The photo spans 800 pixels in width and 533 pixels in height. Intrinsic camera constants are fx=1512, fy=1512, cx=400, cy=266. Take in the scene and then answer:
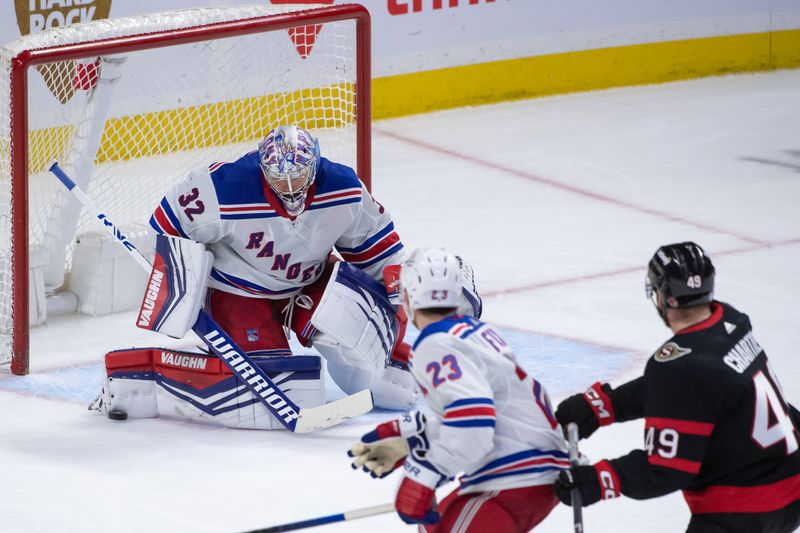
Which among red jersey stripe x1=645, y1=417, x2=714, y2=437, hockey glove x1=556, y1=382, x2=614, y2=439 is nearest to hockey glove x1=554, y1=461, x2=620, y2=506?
red jersey stripe x1=645, y1=417, x2=714, y2=437

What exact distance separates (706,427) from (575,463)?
9.4 inches

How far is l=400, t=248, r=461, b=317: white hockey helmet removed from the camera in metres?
2.62

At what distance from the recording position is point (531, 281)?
17.6 feet

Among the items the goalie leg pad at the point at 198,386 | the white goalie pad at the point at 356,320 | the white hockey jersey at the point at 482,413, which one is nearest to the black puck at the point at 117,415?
the goalie leg pad at the point at 198,386

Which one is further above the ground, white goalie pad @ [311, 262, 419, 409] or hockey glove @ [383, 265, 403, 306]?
hockey glove @ [383, 265, 403, 306]

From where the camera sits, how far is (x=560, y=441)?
2695mm

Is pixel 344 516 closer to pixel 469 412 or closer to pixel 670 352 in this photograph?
pixel 469 412

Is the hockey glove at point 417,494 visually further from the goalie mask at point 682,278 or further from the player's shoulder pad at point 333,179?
the player's shoulder pad at point 333,179

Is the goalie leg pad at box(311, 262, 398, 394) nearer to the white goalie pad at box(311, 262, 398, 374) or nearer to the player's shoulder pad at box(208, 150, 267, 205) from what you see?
the white goalie pad at box(311, 262, 398, 374)

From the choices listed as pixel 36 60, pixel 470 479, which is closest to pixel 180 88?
pixel 36 60

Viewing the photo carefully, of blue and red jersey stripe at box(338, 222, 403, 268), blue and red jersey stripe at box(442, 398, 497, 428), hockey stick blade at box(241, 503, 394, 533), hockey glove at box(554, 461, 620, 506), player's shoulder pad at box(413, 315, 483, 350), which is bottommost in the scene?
hockey stick blade at box(241, 503, 394, 533)

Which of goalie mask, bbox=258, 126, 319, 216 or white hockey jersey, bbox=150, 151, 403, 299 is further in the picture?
white hockey jersey, bbox=150, 151, 403, 299

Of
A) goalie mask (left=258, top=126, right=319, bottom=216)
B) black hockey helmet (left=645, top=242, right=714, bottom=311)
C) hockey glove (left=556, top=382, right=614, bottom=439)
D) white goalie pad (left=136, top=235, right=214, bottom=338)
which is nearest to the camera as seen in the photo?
black hockey helmet (left=645, top=242, right=714, bottom=311)

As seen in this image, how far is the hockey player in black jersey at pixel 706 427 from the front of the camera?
8.34 ft
